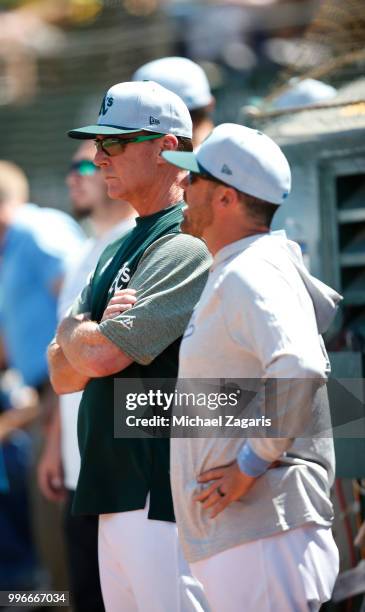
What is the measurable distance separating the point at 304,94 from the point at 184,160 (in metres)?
1.82

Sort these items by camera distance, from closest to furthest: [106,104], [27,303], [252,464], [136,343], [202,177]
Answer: [252,464], [202,177], [136,343], [106,104], [27,303]

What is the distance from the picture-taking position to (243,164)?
3.12 metres

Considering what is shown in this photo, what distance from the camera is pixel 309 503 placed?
3.06 metres

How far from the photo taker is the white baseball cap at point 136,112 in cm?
359

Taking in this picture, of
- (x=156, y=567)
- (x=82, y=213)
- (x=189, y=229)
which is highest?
(x=82, y=213)

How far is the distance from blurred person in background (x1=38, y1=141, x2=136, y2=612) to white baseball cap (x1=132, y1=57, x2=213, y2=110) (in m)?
0.52

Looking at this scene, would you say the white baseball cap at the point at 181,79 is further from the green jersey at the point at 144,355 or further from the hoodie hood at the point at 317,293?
the hoodie hood at the point at 317,293

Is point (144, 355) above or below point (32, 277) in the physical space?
below

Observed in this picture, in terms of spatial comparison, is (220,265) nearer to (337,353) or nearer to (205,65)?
(337,353)

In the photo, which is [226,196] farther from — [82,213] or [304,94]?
[82,213]

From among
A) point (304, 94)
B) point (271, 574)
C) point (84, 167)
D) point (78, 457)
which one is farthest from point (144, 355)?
point (84, 167)

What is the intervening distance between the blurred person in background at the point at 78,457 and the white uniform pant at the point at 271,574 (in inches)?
64.0

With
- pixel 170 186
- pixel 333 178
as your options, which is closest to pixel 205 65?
pixel 333 178

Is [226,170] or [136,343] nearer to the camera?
[226,170]
